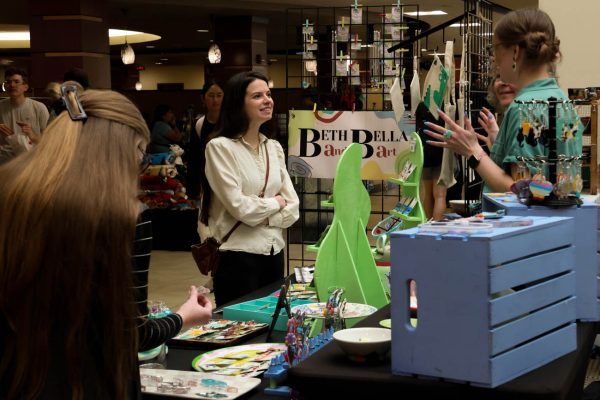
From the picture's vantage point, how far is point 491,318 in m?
1.54

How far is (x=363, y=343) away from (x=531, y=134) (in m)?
0.78

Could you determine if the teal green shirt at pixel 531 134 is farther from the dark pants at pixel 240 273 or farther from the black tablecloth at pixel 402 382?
the dark pants at pixel 240 273

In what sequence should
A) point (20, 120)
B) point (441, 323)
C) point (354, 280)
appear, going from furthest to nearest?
point (20, 120)
point (354, 280)
point (441, 323)

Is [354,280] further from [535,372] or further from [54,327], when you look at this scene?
[54,327]

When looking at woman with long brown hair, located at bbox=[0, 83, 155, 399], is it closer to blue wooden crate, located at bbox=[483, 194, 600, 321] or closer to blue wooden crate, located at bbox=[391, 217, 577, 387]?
blue wooden crate, located at bbox=[391, 217, 577, 387]

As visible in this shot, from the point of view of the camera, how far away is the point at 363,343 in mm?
1702

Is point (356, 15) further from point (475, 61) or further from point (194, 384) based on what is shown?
point (194, 384)

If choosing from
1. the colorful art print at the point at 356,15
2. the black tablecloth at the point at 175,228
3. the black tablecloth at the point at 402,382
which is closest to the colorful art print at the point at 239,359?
the black tablecloth at the point at 402,382

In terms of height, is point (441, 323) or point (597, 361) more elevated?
point (441, 323)

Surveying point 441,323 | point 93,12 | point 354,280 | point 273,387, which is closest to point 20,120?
point 93,12

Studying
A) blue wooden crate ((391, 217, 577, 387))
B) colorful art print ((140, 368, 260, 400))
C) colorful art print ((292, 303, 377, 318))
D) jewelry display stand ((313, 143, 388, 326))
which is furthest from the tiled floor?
blue wooden crate ((391, 217, 577, 387))

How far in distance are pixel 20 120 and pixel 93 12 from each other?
339cm

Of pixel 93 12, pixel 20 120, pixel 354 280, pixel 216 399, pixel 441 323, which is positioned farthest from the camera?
pixel 93 12

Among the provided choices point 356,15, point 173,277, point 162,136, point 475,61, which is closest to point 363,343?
point 475,61
